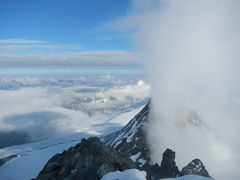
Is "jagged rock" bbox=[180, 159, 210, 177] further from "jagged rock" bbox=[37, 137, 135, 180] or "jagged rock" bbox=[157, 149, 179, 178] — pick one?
"jagged rock" bbox=[37, 137, 135, 180]

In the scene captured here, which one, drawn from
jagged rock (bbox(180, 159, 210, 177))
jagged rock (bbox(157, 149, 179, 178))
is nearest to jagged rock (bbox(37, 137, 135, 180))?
jagged rock (bbox(180, 159, 210, 177))

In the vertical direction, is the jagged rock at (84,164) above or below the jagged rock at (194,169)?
above

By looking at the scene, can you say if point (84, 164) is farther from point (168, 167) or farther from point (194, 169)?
point (168, 167)

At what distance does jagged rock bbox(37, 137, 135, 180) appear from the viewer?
214 ft

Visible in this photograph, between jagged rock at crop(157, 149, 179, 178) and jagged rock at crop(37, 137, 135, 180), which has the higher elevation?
jagged rock at crop(37, 137, 135, 180)

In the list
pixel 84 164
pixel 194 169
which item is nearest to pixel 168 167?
pixel 194 169

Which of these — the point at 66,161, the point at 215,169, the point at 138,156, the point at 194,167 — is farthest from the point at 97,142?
the point at 215,169

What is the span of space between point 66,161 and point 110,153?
14.0 meters

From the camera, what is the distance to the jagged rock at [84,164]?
65188mm

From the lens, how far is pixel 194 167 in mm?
135125

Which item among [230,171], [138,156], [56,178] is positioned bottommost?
[230,171]

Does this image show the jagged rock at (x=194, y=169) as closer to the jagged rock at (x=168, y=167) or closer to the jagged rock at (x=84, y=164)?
the jagged rock at (x=168, y=167)

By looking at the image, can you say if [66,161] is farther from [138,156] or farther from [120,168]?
[138,156]

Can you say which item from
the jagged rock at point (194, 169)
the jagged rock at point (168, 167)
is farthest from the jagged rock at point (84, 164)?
the jagged rock at point (168, 167)
